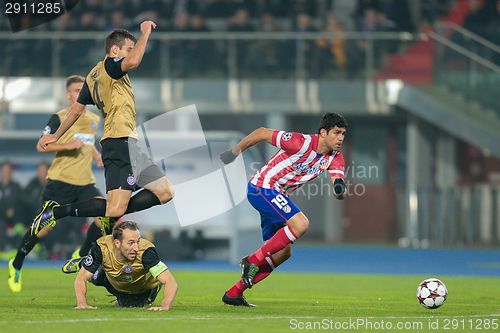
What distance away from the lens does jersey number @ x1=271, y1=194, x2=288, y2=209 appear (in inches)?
426

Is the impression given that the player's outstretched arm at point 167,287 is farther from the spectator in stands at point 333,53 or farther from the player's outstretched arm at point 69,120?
the spectator in stands at point 333,53

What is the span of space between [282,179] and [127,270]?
77.0 inches

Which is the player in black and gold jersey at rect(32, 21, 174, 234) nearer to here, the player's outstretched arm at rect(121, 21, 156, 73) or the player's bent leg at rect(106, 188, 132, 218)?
the player's bent leg at rect(106, 188, 132, 218)

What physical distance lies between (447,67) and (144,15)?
643cm

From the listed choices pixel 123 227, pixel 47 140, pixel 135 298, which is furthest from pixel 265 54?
pixel 123 227

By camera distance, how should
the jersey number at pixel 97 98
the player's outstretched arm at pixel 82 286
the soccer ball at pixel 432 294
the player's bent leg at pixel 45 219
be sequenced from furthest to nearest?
1. the player's bent leg at pixel 45 219
2. the jersey number at pixel 97 98
3. the soccer ball at pixel 432 294
4. the player's outstretched arm at pixel 82 286

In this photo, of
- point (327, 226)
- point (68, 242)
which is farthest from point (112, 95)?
point (327, 226)

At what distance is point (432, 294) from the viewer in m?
10.4

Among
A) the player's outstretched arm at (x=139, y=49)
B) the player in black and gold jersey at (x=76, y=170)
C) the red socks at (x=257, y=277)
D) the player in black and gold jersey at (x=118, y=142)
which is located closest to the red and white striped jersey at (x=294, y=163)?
the red socks at (x=257, y=277)

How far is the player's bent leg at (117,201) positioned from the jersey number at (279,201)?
1304mm

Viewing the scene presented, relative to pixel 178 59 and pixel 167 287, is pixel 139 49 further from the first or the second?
pixel 178 59

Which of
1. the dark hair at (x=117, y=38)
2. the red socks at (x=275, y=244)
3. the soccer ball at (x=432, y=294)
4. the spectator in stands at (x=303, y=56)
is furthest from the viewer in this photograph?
the spectator in stands at (x=303, y=56)

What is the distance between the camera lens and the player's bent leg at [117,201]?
10711 mm

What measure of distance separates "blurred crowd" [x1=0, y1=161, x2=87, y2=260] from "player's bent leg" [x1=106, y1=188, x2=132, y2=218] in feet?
34.2
